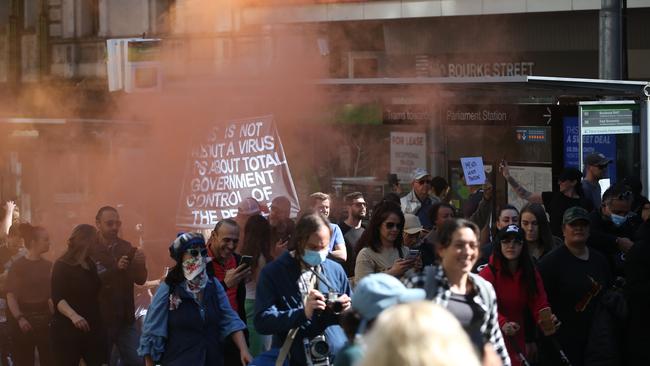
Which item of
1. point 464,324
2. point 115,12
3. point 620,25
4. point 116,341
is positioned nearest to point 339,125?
point 620,25

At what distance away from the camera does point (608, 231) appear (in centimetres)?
919

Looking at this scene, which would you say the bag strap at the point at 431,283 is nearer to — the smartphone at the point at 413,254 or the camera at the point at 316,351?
the camera at the point at 316,351

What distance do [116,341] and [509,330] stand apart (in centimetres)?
401

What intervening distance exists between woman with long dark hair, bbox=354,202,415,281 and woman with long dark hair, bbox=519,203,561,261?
811 mm

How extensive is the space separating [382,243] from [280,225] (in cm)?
207

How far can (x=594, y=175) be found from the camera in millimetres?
10898

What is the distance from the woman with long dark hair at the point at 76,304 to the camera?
9008mm

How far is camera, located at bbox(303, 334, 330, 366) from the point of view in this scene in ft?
21.2

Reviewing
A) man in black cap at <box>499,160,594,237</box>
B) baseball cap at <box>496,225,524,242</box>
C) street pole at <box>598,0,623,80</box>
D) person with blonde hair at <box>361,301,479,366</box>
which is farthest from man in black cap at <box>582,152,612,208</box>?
person with blonde hair at <box>361,301,479,366</box>

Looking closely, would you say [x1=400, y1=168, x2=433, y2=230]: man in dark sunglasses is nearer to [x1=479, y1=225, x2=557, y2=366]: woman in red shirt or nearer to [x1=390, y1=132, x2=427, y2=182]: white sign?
[x1=390, y1=132, x2=427, y2=182]: white sign

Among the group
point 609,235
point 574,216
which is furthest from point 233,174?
point 574,216

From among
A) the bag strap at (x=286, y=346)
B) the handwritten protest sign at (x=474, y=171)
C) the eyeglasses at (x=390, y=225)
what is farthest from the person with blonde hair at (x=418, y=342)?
the handwritten protest sign at (x=474, y=171)

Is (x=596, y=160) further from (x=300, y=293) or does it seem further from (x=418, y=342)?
(x=418, y=342)

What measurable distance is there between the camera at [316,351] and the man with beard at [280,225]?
9.64 feet
